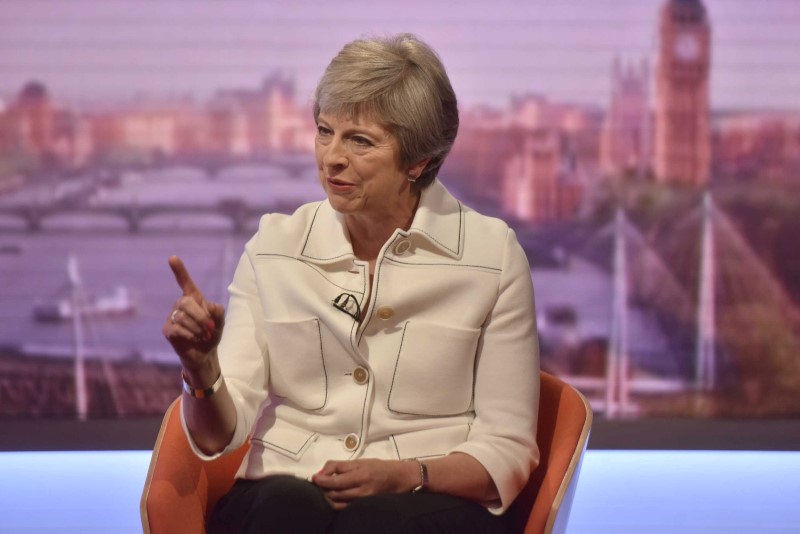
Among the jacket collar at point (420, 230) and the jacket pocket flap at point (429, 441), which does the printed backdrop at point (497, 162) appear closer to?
the jacket collar at point (420, 230)

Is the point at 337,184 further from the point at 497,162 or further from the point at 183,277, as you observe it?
the point at 497,162

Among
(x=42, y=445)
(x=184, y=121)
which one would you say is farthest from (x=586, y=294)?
(x=42, y=445)

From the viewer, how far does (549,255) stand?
4797mm

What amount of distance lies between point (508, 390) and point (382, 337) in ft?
0.90

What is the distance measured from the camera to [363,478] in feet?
6.64

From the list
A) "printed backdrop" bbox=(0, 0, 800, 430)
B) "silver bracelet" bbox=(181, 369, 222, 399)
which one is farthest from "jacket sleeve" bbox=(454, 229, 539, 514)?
"printed backdrop" bbox=(0, 0, 800, 430)

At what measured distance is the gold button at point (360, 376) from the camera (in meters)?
2.19

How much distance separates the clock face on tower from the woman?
9.09 ft

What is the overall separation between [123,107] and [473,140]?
1534 mm

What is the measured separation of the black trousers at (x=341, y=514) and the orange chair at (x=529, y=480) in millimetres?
90

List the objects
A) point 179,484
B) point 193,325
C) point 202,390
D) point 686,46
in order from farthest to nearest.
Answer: point 686,46, point 179,484, point 202,390, point 193,325

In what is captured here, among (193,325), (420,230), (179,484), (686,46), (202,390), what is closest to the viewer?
(193,325)

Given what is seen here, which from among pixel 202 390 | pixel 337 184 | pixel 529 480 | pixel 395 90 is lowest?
pixel 529 480

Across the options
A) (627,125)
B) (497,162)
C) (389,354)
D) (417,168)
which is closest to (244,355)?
(389,354)
